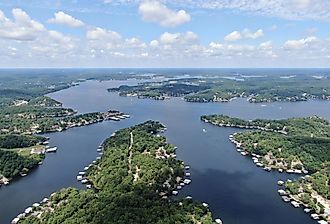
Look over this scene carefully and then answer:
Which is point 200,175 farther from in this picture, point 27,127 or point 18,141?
→ point 27,127

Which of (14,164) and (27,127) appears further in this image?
(27,127)

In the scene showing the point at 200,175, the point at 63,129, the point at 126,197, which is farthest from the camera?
the point at 63,129

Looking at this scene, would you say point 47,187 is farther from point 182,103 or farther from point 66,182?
point 182,103

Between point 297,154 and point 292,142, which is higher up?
point 292,142

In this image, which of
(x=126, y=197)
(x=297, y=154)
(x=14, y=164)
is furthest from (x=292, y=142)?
(x=14, y=164)

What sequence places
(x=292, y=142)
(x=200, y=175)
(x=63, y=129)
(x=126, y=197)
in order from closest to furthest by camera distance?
(x=126, y=197) → (x=200, y=175) → (x=292, y=142) → (x=63, y=129)

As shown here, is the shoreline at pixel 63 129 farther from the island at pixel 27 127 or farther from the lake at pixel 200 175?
the lake at pixel 200 175

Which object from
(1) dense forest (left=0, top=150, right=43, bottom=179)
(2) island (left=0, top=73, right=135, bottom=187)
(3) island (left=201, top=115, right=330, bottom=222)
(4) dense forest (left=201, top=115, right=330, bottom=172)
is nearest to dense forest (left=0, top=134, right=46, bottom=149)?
(2) island (left=0, top=73, right=135, bottom=187)
